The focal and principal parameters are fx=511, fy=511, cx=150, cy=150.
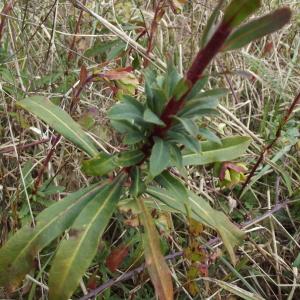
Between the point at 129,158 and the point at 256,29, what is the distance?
42 centimetres

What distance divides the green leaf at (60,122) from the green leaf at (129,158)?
0.56 ft

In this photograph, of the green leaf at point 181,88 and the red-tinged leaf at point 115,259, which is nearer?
the green leaf at point 181,88

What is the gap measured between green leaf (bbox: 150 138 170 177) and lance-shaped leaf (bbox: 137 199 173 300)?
0.19m

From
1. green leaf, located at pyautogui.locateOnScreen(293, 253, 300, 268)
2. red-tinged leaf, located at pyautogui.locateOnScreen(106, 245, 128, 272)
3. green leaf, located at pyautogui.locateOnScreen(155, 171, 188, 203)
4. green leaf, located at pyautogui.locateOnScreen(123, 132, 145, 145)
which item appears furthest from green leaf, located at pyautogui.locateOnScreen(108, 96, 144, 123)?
green leaf, located at pyautogui.locateOnScreen(293, 253, 300, 268)

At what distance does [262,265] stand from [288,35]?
1250 millimetres

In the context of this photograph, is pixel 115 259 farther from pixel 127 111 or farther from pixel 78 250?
pixel 127 111

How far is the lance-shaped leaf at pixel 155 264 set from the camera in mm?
1119

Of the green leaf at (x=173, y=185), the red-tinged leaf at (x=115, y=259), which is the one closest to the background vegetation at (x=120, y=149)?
Result: the red-tinged leaf at (x=115, y=259)

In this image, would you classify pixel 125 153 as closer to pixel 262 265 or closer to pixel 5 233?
pixel 5 233

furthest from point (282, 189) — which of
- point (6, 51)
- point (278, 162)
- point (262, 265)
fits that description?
point (6, 51)

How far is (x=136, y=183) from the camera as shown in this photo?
3.82 feet

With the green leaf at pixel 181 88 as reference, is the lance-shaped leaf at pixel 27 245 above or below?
below

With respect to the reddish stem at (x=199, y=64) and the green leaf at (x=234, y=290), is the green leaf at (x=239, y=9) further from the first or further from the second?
the green leaf at (x=234, y=290)

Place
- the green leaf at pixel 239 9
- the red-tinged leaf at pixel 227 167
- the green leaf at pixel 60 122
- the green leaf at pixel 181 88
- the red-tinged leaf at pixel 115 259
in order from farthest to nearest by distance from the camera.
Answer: the red-tinged leaf at pixel 227 167, the red-tinged leaf at pixel 115 259, the green leaf at pixel 60 122, the green leaf at pixel 181 88, the green leaf at pixel 239 9
